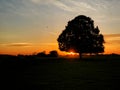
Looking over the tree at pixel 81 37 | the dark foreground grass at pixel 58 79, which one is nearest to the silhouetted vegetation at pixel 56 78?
the dark foreground grass at pixel 58 79

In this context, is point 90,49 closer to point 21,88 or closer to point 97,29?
point 97,29

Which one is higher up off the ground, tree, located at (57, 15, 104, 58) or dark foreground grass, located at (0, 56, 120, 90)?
tree, located at (57, 15, 104, 58)

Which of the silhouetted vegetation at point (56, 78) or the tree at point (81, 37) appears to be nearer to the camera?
the silhouetted vegetation at point (56, 78)

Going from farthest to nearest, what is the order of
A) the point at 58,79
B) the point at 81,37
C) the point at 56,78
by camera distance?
the point at 81,37 < the point at 56,78 < the point at 58,79

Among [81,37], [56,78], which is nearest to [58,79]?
[56,78]

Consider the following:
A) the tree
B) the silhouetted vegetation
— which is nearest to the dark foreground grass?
the silhouetted vegetation

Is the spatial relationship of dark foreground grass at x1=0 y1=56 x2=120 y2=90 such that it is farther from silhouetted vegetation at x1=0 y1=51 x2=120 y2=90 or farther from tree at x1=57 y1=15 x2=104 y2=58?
tree at x1=57 y1=15 x2=104 y2=58

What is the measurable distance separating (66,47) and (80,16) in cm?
1082

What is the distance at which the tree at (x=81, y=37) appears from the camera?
72569 mm

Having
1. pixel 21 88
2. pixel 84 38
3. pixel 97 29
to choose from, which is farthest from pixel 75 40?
pixel 21 88

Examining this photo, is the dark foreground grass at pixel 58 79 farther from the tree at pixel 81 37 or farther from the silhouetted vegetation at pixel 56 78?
the tree at pixel 81 37

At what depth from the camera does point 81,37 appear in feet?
241

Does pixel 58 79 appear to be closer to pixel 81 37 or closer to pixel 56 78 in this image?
pixel 56 78

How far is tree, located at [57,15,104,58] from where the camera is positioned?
72.6m
